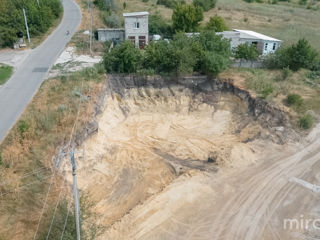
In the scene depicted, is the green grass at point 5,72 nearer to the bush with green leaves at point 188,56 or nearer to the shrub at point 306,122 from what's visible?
the bush with green leaves at point 188,56

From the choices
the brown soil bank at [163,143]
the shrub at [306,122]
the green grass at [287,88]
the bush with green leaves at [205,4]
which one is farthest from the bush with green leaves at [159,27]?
the shrub at [306,122]

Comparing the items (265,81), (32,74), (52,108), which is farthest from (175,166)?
(32,74)

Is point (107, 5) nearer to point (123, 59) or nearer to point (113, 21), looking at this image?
point (113, 21)

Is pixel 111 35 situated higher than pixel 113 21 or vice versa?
pixel 113 21

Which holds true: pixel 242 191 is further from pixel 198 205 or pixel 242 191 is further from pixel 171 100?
pixel 171 100

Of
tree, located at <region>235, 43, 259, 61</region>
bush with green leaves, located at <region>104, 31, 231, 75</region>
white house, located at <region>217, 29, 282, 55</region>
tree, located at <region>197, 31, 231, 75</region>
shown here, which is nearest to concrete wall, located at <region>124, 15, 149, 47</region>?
bush with green leaves, located at <region>104, 31, 231, 75</region>

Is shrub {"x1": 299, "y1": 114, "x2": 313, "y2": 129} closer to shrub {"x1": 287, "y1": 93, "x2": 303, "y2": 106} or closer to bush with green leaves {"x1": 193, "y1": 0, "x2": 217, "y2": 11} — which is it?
shrub {"x1": 287, "y1": 93, "x2": 303, "y2": 106}

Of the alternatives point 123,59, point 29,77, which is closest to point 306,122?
point 123,59
